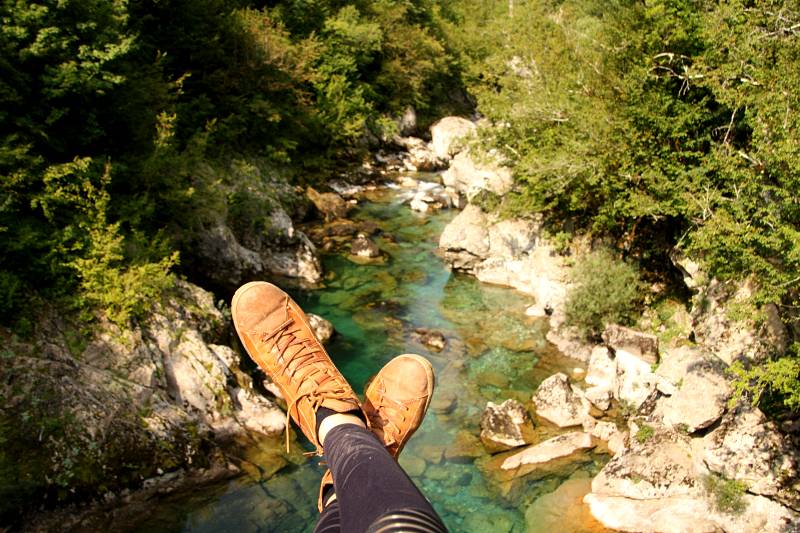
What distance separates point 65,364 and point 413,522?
6.04 metres

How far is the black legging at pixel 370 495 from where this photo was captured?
7.33ft

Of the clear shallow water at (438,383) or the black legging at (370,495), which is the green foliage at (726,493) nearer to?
the clear shallow water at (438,383)

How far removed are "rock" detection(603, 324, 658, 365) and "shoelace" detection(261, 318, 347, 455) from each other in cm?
669

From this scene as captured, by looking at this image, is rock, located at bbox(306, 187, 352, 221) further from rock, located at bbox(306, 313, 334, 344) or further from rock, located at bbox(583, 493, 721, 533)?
rock, located at bbox(583, 493, 721, 533)

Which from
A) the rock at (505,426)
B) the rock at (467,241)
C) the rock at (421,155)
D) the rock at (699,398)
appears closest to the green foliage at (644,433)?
the rock at (699,398)

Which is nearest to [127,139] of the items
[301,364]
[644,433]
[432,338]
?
[432,338]

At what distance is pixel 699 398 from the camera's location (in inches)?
289

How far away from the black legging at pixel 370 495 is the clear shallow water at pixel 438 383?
3.71 metres

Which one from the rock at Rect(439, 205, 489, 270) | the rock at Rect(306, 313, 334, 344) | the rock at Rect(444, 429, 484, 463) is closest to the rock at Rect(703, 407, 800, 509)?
the rock at Rect(444, 429, 484, 463)


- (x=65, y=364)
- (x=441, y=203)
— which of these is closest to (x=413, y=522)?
(x=65, y=364)

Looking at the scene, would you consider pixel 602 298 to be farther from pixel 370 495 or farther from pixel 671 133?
pixel 370 495

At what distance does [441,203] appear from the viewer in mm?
19922

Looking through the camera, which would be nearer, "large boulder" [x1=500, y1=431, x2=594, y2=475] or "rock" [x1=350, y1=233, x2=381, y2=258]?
"large boulder" [x1=500, y1=431, x2=594, y2=475]

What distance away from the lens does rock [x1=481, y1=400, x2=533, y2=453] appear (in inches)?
316
